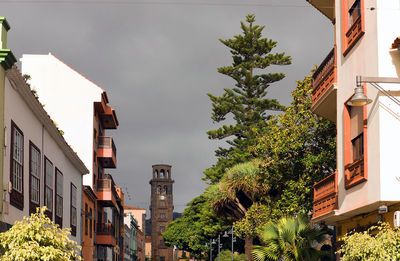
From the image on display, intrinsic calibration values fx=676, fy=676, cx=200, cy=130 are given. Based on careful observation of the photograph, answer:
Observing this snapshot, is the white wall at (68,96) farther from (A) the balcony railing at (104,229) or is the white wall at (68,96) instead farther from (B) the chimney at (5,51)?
(B) the chimney at (5,51)

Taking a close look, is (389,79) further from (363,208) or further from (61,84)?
(61,84)

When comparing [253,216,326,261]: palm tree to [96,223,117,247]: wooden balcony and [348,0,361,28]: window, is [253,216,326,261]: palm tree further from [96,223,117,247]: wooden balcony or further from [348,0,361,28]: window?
[96,223,117,247]: wooden balcony

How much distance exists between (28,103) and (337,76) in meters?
9.93

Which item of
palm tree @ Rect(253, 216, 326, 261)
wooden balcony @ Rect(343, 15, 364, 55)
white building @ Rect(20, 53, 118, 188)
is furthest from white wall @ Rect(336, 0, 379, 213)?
white building @ Rect(20, 53, 118, 188)

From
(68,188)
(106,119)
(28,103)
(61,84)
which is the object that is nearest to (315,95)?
(28,103)

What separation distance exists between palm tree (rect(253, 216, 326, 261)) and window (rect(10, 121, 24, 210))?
7.71 meters

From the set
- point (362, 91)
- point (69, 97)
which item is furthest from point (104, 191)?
point (362, 91)

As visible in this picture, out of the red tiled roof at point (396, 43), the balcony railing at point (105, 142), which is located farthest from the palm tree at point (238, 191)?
the red tiled roof at point (396, 43)

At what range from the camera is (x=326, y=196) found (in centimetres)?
1978

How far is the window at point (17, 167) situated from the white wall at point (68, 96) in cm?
2516

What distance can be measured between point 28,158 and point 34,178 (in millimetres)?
1575

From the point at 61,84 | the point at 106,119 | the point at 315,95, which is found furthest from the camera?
the point at 106,119

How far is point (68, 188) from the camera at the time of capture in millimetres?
32906

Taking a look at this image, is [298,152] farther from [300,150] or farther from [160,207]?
[160,207]
